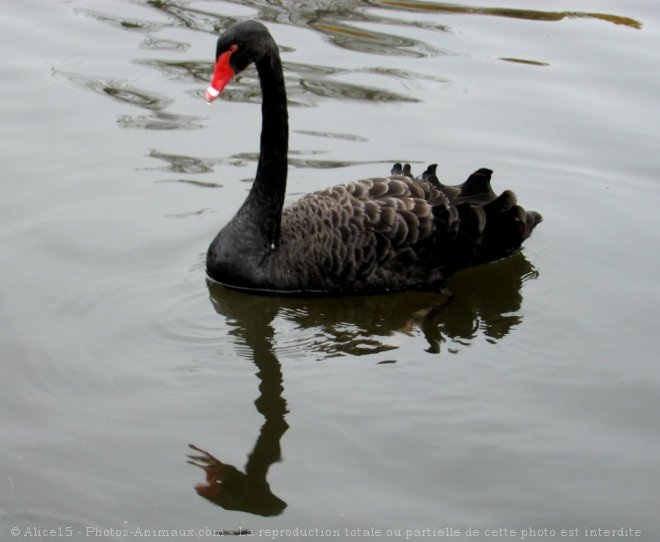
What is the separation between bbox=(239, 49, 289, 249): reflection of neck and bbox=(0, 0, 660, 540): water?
0.42 meters

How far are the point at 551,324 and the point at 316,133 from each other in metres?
2.72

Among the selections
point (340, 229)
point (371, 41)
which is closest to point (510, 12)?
point (371, 41)

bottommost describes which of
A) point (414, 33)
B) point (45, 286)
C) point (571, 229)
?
point (45, 286)

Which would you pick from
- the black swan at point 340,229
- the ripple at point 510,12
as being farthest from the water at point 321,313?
the ripple at point 510,12

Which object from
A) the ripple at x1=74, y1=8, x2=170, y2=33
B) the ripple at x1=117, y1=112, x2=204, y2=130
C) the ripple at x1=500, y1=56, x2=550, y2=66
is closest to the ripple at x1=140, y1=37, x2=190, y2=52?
the ripple at x1=74, y1=8, x2=170, y2=33

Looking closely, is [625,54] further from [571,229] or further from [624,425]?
[624,425]

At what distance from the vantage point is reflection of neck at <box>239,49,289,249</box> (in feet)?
19.7

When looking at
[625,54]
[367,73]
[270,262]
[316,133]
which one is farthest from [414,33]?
[270,262]

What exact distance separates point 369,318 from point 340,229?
49cm

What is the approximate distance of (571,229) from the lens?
6.73 m

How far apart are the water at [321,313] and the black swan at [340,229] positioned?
0.15 metres

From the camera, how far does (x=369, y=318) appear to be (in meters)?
5.77

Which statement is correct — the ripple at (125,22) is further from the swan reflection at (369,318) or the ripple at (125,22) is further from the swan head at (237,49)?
the swan reflection at (369,318)

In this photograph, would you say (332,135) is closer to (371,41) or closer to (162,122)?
(162,122)
